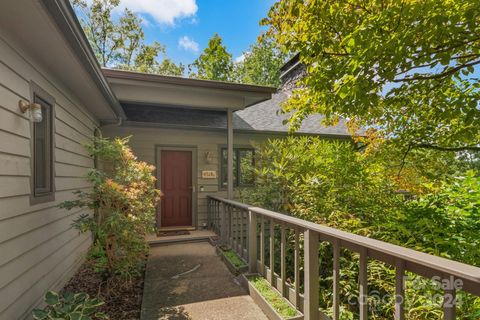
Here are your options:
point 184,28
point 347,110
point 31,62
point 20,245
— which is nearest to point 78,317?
point 20,245

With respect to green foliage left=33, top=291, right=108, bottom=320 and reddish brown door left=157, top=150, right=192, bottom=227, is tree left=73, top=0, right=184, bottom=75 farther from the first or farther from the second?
green foliage left=33, top=291, right=108, bottom=320

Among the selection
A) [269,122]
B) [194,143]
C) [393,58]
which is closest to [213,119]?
[194,143]

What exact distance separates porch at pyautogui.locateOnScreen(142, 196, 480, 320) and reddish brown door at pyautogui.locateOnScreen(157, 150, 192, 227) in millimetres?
1258

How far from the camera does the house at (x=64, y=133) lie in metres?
2.19

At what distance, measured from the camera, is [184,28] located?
21.7 m

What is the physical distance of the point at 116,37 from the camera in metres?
16.7

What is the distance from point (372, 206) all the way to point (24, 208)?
4.59m

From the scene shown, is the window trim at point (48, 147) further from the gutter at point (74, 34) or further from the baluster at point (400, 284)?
the baluster at point (400, 284)

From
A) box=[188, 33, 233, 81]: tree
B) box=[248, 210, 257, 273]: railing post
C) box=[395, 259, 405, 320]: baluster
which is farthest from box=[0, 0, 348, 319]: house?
box=[188, 33, 233, 81]: tree

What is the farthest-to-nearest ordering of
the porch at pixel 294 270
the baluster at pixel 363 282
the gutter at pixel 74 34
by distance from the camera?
1. the gutter at pixel 74 34
2. the baluster at pixel 363 282
3. the porch at pixel 294 270

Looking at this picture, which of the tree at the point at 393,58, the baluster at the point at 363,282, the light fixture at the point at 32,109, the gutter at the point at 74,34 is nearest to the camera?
the baluster at the point at 363,282

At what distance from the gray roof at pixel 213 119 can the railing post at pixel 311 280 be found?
3.17 meters

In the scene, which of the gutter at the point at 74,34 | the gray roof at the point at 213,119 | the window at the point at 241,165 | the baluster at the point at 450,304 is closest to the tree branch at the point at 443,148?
the gray roof at the point at 213,119

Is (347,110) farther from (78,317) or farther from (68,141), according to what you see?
(68,141)
